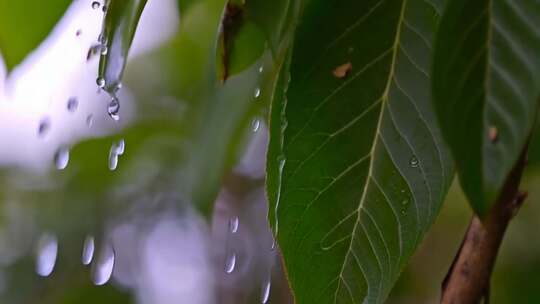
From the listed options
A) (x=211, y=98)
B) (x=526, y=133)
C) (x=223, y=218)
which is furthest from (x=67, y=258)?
(x=526, y=133)

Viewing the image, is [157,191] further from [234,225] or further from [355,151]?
[355,151]

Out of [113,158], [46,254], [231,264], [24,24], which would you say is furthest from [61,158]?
[46,254]

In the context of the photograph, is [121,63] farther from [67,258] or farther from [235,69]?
[67,258]

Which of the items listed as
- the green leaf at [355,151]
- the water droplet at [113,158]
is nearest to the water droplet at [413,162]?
the green leaf at [355,151]

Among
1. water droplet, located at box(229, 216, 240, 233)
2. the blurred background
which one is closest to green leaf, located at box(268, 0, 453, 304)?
the blurred background

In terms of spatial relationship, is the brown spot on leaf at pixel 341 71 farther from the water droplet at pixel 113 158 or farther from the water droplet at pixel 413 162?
the water droplet at pixel 113 158

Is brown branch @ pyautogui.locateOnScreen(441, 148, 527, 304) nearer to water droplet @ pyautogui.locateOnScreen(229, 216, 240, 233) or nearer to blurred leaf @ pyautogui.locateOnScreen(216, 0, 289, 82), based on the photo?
blurred leaf @ pyautogui.locateOnScreen(216, 0, 289, 82)
